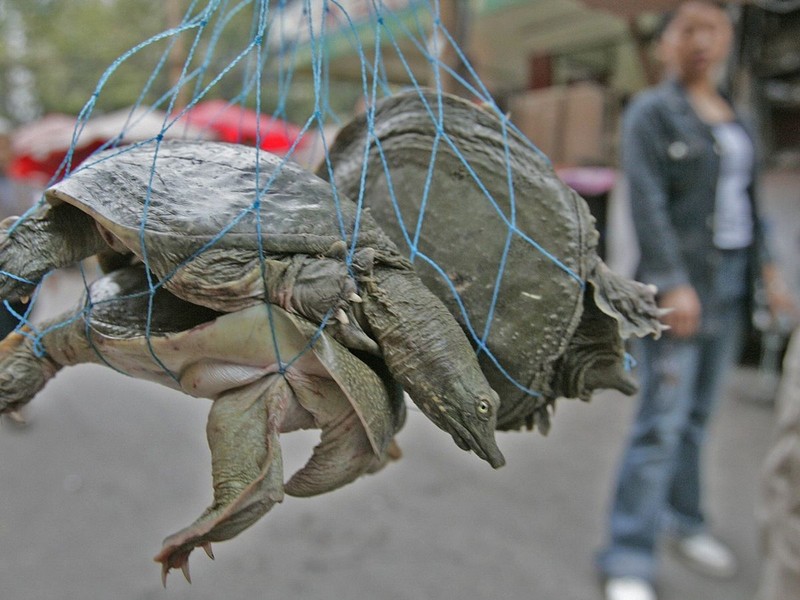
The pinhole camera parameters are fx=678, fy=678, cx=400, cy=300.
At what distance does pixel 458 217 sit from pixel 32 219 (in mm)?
593

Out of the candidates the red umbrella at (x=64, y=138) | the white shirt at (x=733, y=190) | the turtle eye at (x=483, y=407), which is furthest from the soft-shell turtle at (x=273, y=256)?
the red umbrella at (x=64, y=138)

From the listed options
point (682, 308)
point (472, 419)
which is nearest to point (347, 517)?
point (682, 308)

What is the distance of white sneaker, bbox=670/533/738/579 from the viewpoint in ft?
9.21

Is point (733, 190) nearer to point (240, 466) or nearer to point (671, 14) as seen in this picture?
point (671, 14)

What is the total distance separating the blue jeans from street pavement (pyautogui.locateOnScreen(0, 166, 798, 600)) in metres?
0.30

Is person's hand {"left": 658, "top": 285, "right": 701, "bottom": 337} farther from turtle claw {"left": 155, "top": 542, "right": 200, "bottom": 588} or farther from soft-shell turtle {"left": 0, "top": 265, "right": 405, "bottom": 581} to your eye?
turtle claw {"left": 155, "top": 542, "right": 200, "bottom": 588}

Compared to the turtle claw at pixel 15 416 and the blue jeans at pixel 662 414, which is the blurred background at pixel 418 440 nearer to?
the blue jeans at pixel 662 414

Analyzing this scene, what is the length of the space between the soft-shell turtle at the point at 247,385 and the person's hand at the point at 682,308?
1433 mm

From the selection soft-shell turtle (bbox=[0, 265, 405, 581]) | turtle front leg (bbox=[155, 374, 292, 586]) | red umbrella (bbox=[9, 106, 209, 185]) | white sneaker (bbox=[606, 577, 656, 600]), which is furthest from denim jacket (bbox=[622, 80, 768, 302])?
red umbrella (bbox=[9, 106, 209, 185])

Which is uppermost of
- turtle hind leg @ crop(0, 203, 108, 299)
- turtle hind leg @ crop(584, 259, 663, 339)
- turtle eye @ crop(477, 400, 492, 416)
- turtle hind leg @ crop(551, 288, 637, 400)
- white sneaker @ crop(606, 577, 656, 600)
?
turtle hind leg @ crop(0, 203, 108, 299)

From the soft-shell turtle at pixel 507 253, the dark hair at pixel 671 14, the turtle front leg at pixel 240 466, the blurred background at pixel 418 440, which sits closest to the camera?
the turtle front leg at pixel 240 466

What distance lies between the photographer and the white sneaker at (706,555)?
281 centimetres

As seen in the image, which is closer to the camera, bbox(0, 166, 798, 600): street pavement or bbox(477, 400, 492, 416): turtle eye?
bbox(477, 400, 492, 416): turtle eye

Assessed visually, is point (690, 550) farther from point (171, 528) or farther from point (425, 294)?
point (425, 294)
